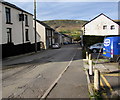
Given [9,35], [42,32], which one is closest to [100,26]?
[42,32]

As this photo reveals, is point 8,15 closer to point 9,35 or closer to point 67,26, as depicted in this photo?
point 9,35

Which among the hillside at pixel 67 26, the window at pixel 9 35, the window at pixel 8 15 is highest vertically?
the hillside at pixel 67 26

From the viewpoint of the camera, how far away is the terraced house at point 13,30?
1982 cm

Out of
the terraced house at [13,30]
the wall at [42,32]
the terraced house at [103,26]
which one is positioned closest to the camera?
the terraced house at [13,30]

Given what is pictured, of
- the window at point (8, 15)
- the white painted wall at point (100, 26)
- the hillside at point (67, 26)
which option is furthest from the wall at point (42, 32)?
the hillside at point (67, 26)

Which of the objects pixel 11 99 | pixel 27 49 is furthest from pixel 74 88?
pixel 27 49

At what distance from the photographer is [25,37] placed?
27312 mm

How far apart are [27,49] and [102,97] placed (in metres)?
21.9

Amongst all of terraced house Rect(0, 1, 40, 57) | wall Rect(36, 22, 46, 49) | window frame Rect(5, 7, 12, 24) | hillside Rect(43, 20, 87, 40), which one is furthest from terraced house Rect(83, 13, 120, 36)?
hillside Rect(43, 20, 87, 40)

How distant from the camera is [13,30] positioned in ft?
75.3

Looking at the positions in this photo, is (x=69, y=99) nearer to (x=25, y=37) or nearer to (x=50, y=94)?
(x=50, y=94)

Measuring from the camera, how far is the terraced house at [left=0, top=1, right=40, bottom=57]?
19.8 metres

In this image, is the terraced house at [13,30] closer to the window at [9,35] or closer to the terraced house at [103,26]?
the window at [9,35]

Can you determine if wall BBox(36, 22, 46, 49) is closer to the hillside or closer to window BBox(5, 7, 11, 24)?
window BBox(5, 7, 11, 24)
